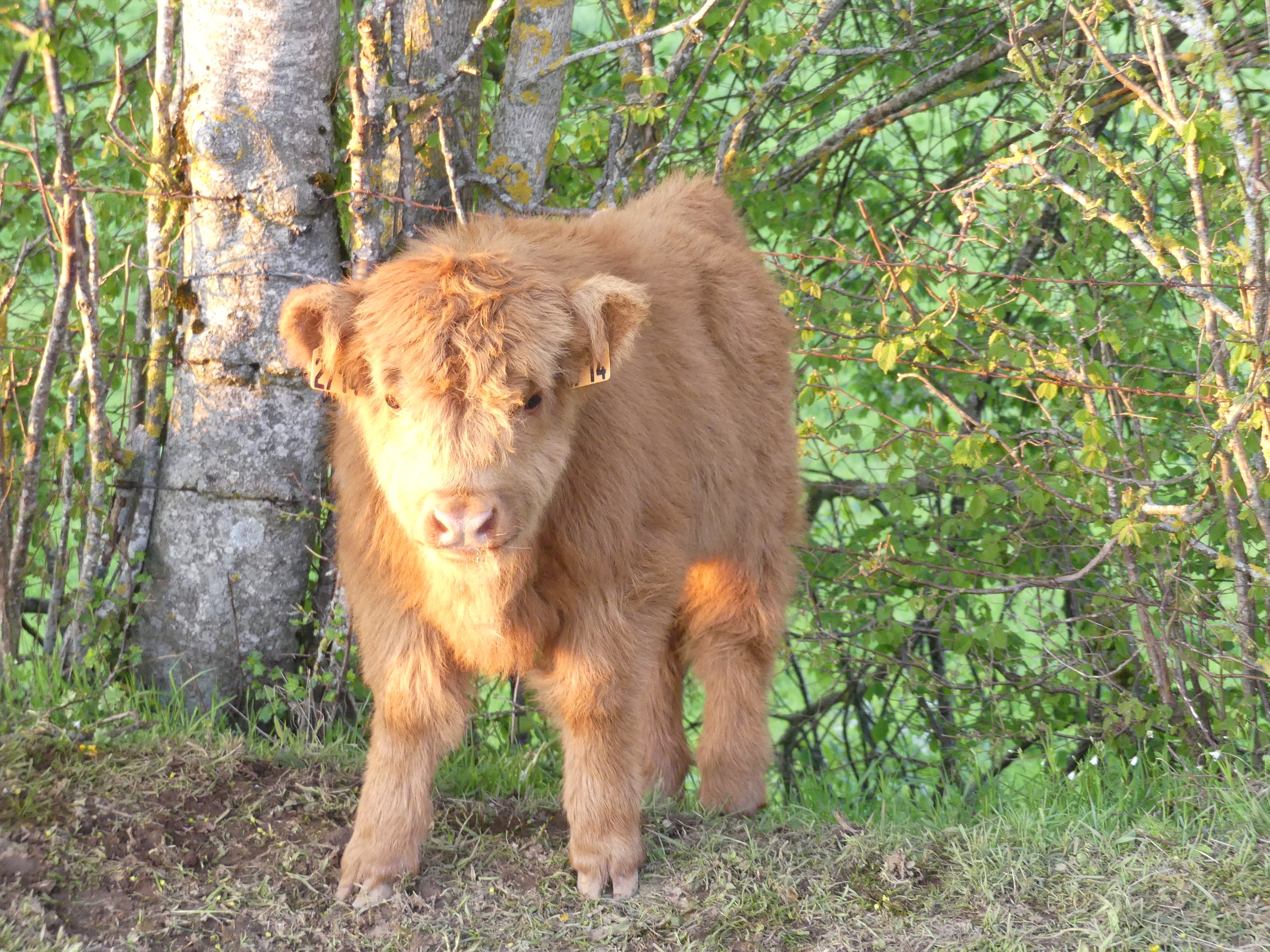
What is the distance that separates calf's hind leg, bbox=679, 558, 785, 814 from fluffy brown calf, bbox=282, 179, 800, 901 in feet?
0.07

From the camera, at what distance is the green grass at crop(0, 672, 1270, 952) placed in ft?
10.5

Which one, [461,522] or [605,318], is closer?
[461,522]

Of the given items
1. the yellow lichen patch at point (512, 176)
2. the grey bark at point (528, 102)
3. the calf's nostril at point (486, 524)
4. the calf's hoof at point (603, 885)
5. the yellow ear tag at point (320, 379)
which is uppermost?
the grey bark at point (528, 102)

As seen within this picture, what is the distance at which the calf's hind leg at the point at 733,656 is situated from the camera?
4.37m

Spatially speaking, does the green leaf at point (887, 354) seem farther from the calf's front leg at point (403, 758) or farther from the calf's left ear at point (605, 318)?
the calf's front leg at point (403, 758)

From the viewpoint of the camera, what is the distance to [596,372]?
3.22m

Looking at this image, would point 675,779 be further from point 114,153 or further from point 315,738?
point 114,153

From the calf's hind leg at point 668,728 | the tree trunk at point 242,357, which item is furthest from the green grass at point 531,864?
the calf's hind leg at point 668,728

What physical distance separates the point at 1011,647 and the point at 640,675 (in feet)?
8.56

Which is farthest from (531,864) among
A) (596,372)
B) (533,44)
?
(533,44)

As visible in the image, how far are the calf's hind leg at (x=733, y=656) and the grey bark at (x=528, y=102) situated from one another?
1.57 m

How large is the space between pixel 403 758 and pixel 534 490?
92 centimetres

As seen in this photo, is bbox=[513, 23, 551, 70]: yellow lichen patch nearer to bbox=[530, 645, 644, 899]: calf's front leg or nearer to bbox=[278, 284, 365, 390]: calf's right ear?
bbox=[278, 284, 365, 390]: calf's right ear

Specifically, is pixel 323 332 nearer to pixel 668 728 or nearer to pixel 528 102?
pixel 528 102
